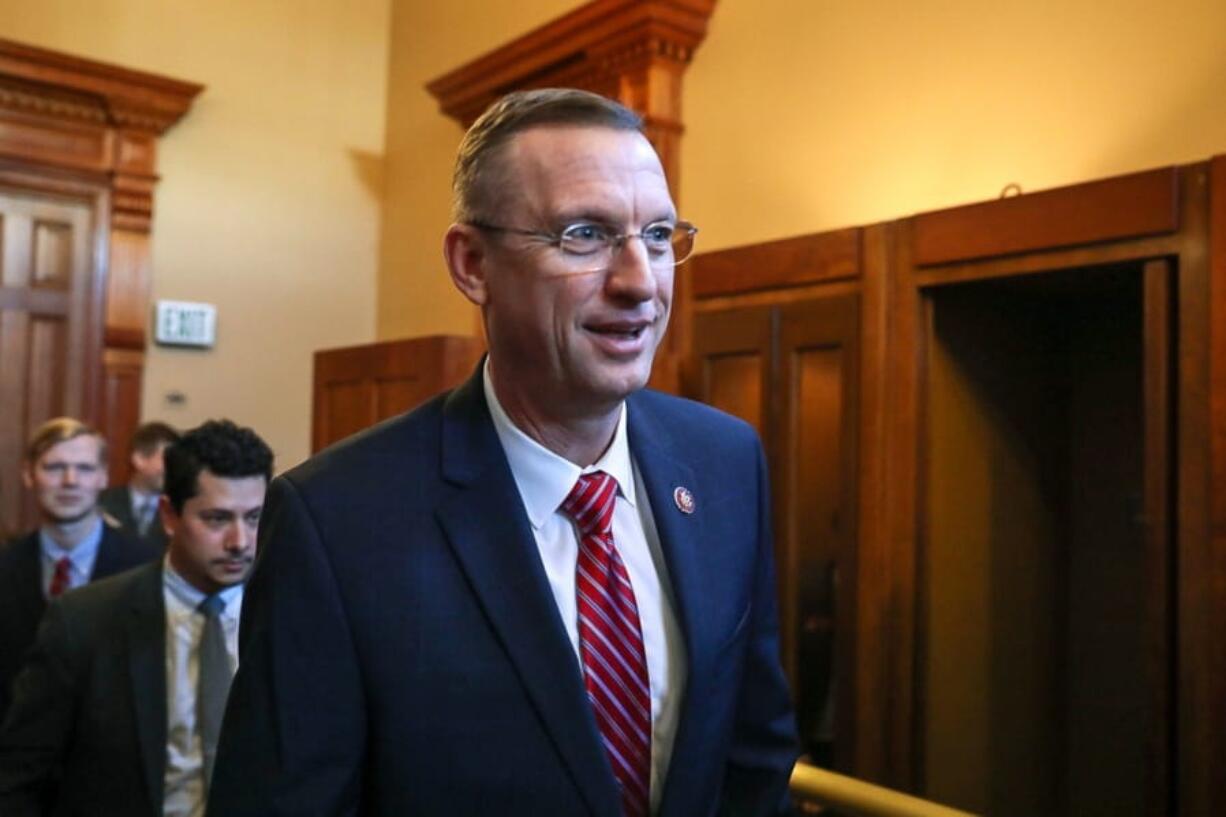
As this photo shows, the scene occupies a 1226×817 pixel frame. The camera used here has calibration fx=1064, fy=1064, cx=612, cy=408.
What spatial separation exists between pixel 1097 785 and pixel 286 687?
233 cm

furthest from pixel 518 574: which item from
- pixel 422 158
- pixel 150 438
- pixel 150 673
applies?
pixel 422 158

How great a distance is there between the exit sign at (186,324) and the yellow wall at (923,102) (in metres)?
1.87

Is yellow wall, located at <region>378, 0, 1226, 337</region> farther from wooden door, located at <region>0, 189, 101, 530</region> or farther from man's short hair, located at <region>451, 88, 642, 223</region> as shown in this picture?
wooden door, located at <region>0, 189, 101, 530</region>

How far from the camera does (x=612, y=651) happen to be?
1077 millimetres

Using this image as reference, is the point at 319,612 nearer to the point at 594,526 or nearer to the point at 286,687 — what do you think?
the point at 286,687

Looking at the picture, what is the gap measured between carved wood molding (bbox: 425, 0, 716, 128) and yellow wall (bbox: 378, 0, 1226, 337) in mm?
103

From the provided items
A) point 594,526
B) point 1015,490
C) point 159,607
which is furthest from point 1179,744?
point 159,607

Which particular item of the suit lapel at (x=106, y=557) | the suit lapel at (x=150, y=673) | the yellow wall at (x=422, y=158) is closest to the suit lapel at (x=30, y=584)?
the suit lapel at (x=106, y=557)

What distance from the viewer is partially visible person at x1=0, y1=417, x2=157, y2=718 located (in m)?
2.60

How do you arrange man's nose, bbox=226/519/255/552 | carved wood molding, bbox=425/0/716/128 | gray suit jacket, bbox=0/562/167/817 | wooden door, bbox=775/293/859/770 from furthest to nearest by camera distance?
1. carved wood molding, bbox=425/0/716/128
2. wooden door, bbox=775/293/859/770
3. man's nose, bbox=226/519/255/552
4. gray suit jacket, bbox=0/562/167/817

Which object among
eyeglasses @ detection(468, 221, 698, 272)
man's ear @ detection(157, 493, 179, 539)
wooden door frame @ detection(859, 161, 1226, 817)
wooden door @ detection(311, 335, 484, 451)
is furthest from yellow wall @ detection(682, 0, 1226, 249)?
man's ear @ detection(157, 493, 179, 539)

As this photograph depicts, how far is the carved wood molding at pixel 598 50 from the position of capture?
3.36 m

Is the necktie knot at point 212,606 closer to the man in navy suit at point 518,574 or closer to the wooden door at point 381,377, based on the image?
the man in navy suit at point 518,574

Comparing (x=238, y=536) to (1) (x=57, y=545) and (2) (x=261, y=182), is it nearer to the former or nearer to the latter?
(1) (x=57, y=545)
